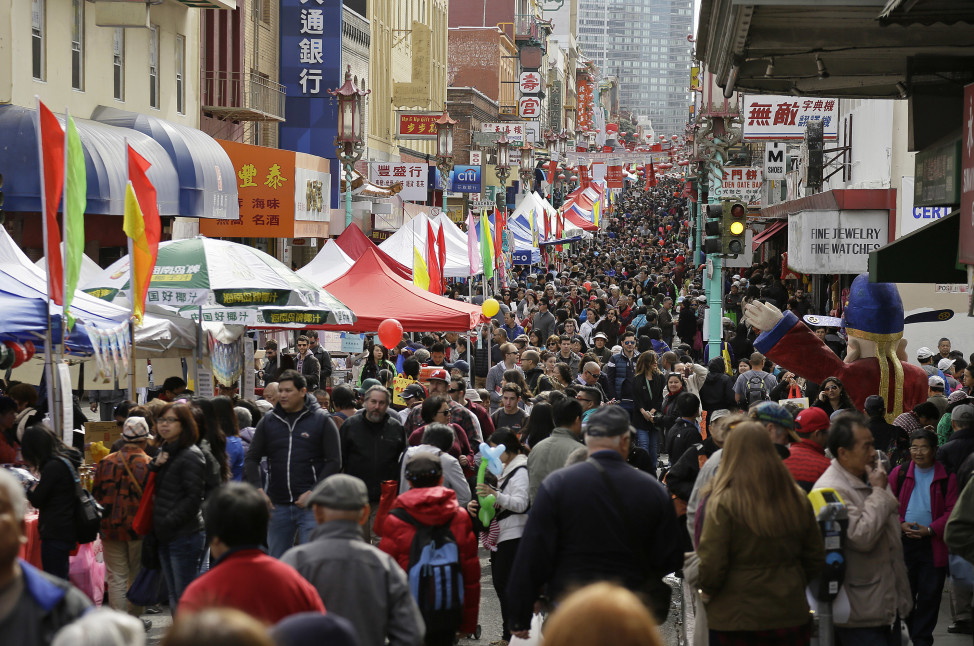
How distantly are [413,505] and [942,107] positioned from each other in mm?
5272

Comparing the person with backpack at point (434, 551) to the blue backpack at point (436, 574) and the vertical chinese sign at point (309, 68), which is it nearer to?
the blue backpack at point (436, 574)

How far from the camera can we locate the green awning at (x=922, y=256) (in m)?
9.49

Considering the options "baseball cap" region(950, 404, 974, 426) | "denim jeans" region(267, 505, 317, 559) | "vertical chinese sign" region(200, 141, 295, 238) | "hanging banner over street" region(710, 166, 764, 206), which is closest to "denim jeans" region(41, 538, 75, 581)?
"denim jeans" region(267, 505, 317, 559)

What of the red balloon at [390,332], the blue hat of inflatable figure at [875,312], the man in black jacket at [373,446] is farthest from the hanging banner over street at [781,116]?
the man in black jacket at [373,446]

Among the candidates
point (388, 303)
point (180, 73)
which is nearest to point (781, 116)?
point (180, 73)

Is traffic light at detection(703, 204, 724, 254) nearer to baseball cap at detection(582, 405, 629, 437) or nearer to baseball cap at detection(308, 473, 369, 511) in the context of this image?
baseball cap at detection(582, 405, 629, 437)

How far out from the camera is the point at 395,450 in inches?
386

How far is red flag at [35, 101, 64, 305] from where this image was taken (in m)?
9.83

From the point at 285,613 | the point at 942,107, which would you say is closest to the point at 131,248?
the point at 942,107

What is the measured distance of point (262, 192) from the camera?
1129 inches

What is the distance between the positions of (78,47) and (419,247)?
656 cm

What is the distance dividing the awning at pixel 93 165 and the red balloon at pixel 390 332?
4740mm

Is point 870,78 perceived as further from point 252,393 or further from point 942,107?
point 252,393

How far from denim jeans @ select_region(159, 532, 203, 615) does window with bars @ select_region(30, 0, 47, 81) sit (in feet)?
45.1
